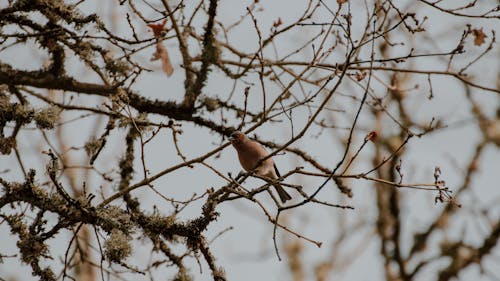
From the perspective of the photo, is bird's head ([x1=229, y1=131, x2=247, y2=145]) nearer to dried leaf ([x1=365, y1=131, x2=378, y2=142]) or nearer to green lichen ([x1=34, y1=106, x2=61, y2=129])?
dried leaf ([x1=365, y1=131, x2=378, y2=142])

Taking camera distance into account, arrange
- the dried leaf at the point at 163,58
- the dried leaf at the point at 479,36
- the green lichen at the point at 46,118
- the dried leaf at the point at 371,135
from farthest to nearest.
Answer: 1. the dried leaf at the point at 163,58
2. the dried leaf at the point at 479,36
3. the green lichen at the point at 46,118
4. the dried leaf at the point at 371,135

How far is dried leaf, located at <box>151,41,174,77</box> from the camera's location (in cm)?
406

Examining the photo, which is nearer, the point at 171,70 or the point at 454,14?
the point at 454,14

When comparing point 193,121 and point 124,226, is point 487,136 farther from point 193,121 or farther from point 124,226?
point 124,226

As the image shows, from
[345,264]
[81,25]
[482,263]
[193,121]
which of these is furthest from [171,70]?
[345,264]

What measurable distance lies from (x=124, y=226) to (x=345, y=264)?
11892 mm

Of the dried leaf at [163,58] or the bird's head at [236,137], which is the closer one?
the bird's head at [236,137]

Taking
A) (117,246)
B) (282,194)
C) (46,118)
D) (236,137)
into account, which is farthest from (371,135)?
(282,194)

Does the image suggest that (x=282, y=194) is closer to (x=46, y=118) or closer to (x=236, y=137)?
(x=236, y=137)

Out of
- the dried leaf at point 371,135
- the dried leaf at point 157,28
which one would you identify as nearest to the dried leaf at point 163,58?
the dried leaf at point 157,28

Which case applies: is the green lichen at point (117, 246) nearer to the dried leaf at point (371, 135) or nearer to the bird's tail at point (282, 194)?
the dried leaf at point (371, 135)

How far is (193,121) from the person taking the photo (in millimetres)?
4051

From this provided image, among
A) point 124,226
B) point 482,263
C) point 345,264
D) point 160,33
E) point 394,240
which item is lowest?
point 124,226

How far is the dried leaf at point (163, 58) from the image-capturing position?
13.3 ft
